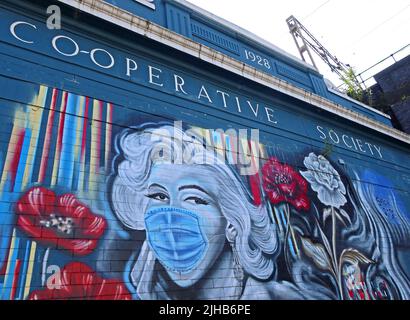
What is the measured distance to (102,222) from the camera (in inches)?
142

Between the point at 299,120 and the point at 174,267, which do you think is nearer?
the point at 174,267

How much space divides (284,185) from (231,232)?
5.77 feet

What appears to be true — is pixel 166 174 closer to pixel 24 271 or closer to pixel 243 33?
pixel 24 271

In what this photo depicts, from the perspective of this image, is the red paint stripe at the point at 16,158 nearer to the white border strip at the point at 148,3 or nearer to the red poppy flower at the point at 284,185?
the white border strip at the point at 148,3

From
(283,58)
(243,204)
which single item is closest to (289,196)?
(243,204)

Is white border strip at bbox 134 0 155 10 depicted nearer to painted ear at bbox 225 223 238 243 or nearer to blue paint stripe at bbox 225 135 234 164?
blue paint stripe at bbox 225 135 234 164

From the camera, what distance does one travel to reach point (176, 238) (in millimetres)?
4066

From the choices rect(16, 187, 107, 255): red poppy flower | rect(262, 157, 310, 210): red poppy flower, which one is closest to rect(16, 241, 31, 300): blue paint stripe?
rect(16, 187, 107, 255): red poppy flower

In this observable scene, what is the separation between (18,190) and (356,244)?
6.11 metres

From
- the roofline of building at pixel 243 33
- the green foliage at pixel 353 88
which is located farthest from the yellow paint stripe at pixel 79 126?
the green foliage at pixel 353 88

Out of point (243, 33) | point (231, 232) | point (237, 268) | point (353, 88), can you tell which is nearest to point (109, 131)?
point (231, 232)

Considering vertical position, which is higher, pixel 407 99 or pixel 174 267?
pixel 407 99

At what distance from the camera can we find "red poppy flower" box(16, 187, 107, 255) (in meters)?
3.16
